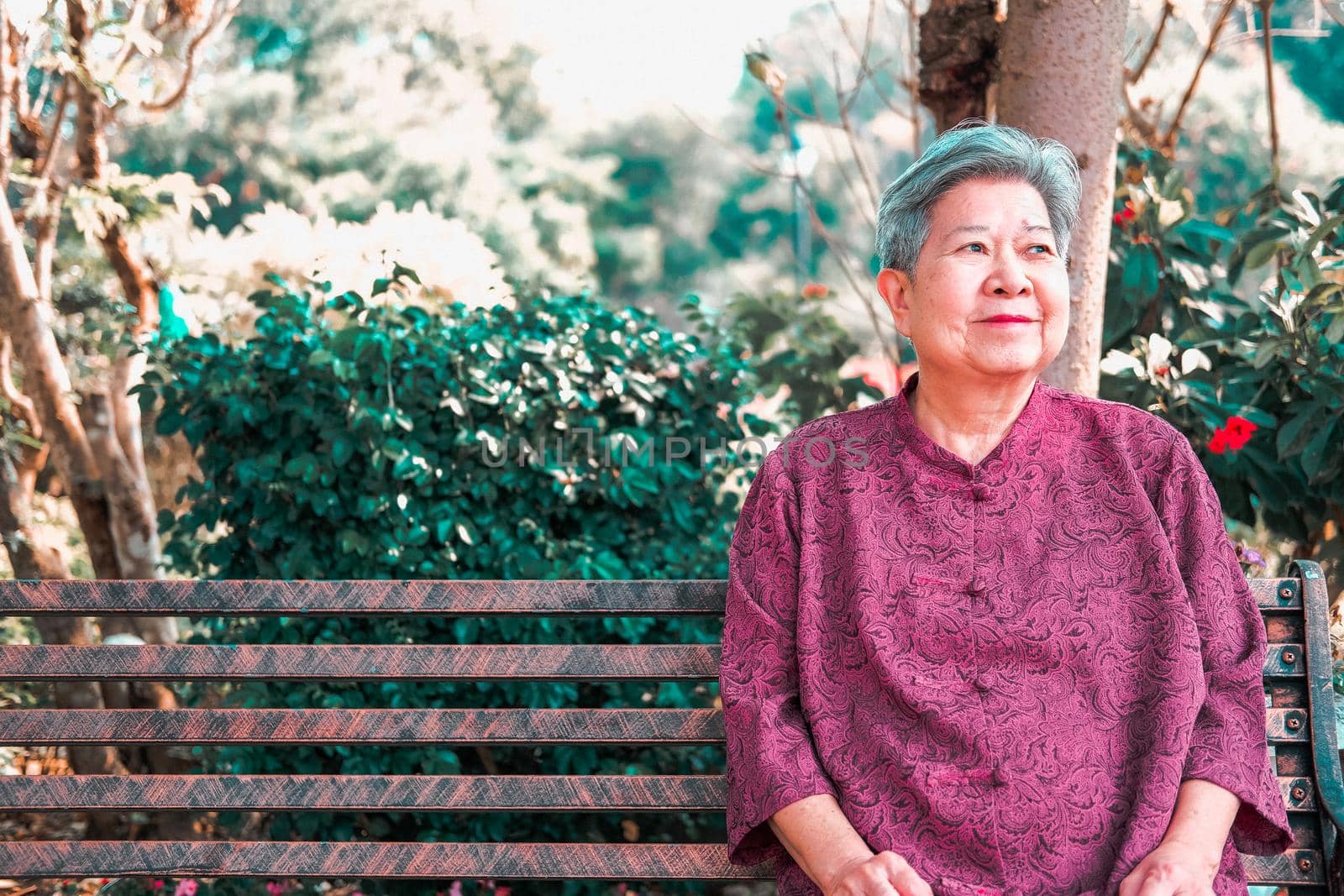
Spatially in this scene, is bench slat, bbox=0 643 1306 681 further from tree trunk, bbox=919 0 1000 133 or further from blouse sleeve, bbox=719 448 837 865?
tree trunk, bbox=919 0 1000 133

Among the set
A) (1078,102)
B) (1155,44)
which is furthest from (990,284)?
(1155,44)

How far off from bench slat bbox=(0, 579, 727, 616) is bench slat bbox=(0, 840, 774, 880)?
40cm

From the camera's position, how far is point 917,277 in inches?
71.9

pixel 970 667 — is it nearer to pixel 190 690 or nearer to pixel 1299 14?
pixel 190 690

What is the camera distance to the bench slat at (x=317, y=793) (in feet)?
6.57

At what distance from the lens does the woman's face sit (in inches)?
68.8

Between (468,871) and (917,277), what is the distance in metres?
1.24

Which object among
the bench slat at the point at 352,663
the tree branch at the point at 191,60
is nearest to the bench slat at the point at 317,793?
the bench slat at the point at 352,663

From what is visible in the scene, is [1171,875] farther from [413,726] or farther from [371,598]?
[371,598]

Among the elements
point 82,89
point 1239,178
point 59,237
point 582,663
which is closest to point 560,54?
point 1239,178

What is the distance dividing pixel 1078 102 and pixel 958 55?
41cm

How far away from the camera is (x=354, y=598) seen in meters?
2.06

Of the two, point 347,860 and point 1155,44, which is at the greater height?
point 1155,44

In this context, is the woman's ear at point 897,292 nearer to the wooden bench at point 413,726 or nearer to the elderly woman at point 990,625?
the elderly woman at point 990,625
